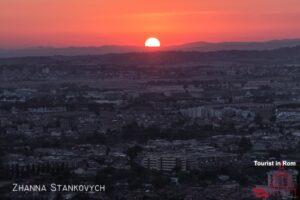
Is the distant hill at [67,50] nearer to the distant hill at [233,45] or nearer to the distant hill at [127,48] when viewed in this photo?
the distant hill at [127,48]

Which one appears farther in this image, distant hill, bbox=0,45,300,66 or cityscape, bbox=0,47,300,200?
distant hill, bbox=0,45,300,66

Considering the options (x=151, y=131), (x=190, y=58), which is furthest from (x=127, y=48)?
(x=151, y=131)

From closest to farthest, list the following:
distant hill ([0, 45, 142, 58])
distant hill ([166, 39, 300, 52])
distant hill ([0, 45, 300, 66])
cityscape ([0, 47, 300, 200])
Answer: cityscape ([0, 47, 300, 200]) < distant hill ([0, 45, 300, 66]) < distant hill ([166, 39, 300, 52]) < distant hill ([0, 45, 142, 58])

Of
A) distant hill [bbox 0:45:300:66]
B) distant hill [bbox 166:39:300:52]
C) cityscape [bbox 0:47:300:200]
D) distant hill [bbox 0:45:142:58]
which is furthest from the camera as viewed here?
distant hill [bbox 0:45:142:58]

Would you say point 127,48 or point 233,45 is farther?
point 127,48

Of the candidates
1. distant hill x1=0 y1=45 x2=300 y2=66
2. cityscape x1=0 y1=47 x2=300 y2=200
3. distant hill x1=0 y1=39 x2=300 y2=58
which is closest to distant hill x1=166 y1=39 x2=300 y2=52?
distant hill x1=0 y1=39 x2=300 y2=58

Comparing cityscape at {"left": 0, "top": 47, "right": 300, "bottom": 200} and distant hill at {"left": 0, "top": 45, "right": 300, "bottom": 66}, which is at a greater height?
cityscape at {"left": 0, "top": 47, "right": 300, "bottom": 200}

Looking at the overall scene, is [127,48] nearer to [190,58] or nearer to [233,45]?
[233,45]

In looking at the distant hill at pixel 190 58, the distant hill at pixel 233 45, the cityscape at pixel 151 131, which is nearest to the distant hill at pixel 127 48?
the distant hill at pixel 233 45

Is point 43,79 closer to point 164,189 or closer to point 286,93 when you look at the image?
point 286,93

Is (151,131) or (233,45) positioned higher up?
(151,131)

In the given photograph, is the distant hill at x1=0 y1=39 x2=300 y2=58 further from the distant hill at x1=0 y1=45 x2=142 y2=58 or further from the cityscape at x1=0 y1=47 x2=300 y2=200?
the cityscape at x1=0 y1=47 x2=300 y2=200
